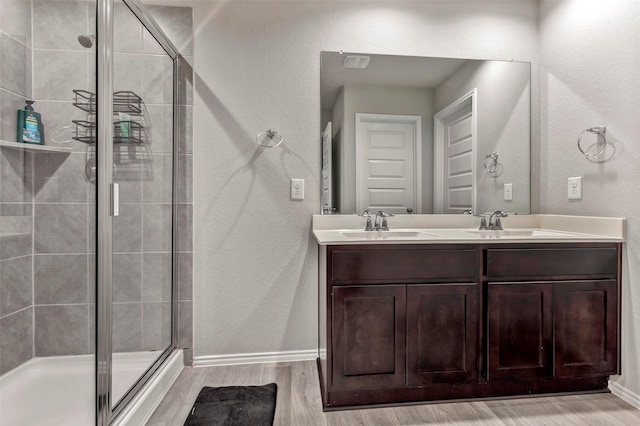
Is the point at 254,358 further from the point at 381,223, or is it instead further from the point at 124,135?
the point at 124,135

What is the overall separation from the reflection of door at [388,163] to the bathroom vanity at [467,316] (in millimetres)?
568

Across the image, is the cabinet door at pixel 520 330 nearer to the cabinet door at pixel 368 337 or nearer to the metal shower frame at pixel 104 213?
the cabinet door at pixel 368 337

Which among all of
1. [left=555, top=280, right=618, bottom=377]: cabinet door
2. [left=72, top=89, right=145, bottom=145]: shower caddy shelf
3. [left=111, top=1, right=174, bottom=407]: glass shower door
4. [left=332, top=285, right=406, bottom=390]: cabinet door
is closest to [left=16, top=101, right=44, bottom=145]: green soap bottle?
[left=72, top=89, right=145, bottom=145]: shower caddy shelf

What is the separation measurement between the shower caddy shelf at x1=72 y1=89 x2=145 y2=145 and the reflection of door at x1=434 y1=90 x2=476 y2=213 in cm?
170

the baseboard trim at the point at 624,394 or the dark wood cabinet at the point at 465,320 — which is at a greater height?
the dark wood cabinet at the point at 465,320

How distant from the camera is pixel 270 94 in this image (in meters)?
2.19

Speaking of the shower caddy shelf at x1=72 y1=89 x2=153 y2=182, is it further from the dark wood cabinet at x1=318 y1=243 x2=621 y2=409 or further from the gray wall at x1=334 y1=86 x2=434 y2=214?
the gray wall at x1=334 y1=86 x2=434 y2=214

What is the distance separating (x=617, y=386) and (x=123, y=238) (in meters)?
2.54

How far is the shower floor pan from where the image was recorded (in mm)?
1420

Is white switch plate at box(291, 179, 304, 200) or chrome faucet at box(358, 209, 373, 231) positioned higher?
white switch plate at box(291, 179, 304, 200)

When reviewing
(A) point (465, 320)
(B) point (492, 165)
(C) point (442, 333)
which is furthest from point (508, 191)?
(C) point (442, 333)

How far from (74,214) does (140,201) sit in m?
0.30

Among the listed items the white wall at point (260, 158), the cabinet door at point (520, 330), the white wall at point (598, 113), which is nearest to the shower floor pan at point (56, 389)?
the white wall at point (260, 158)

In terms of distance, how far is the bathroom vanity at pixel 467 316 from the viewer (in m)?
1.65
